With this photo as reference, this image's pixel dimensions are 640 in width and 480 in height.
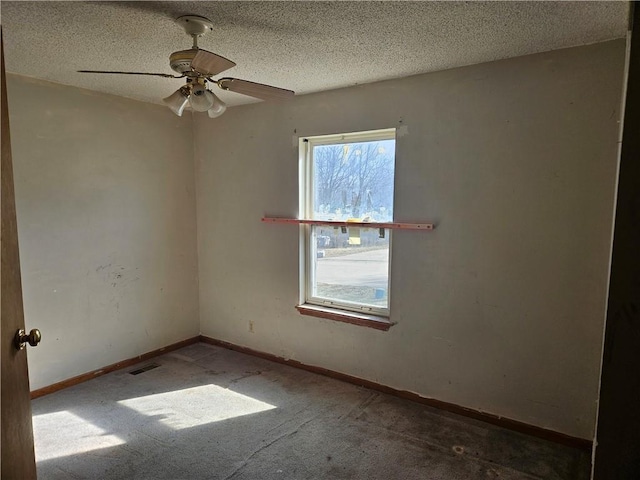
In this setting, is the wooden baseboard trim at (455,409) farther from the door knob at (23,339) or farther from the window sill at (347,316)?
the door knob at (23,339)

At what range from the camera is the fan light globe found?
6.48ft

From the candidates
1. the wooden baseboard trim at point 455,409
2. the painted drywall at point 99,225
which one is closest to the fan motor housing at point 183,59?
the painted drywall at point 99,225

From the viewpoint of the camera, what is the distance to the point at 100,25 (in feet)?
6.26

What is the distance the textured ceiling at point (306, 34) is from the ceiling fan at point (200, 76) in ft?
0.28

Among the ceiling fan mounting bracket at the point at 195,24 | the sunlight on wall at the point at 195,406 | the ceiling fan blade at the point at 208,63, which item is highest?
the ceiling fan mounting bracket at the point at 195,24

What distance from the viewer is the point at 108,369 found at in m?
3.33

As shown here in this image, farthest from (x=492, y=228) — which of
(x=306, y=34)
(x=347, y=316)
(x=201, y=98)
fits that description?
(x=201, y=98)

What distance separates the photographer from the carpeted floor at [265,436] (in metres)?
2.12

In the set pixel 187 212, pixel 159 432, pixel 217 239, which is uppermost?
pixel 187 212

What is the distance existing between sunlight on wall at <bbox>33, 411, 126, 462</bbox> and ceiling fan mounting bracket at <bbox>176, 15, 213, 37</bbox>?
2.34 meters

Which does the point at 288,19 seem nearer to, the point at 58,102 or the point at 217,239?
the point at 58,102

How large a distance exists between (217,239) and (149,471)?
7.06ft

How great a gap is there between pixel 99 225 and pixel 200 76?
1908 mm

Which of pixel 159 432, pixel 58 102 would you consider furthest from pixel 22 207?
pixel 159 432
